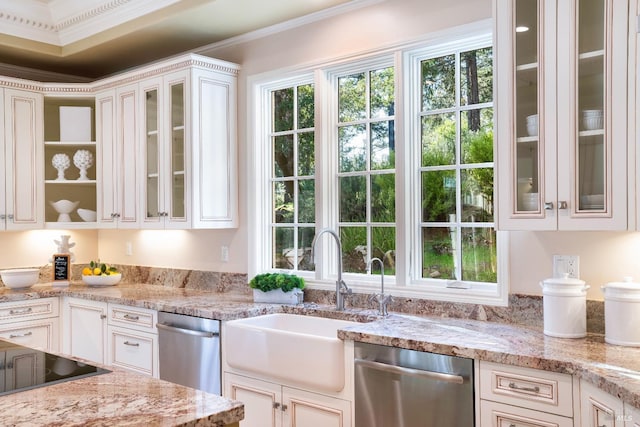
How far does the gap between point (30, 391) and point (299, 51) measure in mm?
2615

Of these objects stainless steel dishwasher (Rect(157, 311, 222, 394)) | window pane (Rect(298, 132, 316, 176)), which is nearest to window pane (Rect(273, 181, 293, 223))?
window pane (Rect(298, 132, 316, 176))

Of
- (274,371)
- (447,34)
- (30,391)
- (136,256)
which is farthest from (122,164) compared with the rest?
(30,391)

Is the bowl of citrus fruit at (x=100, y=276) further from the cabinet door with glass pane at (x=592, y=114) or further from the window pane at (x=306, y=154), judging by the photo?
the cabinet door with glass pane at (x=592, y=114)

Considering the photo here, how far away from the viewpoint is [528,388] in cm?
207

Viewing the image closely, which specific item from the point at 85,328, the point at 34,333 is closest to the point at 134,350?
the point at 85,328

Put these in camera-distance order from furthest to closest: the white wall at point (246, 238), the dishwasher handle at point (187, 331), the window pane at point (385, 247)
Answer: the window pane at point (385, 247), the dishwasher handle at point (187, 331), the white wall at point (246, 238)

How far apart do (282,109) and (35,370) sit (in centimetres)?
243

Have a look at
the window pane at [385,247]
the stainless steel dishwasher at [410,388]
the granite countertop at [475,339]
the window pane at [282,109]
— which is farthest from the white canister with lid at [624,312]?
the window pane at [282,109]

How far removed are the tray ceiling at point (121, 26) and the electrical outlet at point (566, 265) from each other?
1.80m

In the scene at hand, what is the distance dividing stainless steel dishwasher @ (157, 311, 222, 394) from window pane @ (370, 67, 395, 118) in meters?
1.48

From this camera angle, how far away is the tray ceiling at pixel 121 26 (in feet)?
11.4

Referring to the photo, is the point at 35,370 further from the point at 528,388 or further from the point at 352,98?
the point at 352,98

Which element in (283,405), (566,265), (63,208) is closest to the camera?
(566,265)

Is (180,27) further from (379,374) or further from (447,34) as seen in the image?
(379,374)
